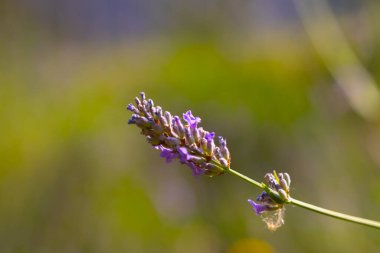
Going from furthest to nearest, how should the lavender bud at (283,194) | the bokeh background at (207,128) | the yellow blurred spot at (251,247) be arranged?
the bokeh background at (207,128) < the yellow blurred spot at (251,247) < the lavender bud at (283,194)

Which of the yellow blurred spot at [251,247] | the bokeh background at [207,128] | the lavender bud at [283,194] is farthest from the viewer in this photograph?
the bokeh background at [207,128]

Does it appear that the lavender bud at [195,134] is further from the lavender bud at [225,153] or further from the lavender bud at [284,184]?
the lavender bud at [284,184]

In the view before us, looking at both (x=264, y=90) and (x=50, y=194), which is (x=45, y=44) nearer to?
(x=264, y=90)

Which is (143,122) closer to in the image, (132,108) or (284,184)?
(132,108)

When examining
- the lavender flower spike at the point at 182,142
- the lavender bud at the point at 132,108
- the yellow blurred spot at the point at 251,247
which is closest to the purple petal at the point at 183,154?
the lavender flower spike at the point at 182,142

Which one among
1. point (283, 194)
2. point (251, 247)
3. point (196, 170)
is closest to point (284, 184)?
point (283, 194)

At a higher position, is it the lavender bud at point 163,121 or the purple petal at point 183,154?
the lavender bud at point 163,121

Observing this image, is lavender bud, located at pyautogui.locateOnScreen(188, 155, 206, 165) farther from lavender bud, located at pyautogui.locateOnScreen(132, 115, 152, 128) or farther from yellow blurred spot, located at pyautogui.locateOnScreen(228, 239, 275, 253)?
yellow blurred spot, located at pyautogui.locateOnScreen(228, 239, 275, 253)

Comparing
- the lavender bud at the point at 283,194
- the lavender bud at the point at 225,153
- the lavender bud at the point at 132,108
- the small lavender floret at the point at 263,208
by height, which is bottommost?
the lavender bud at the point at 283,194
